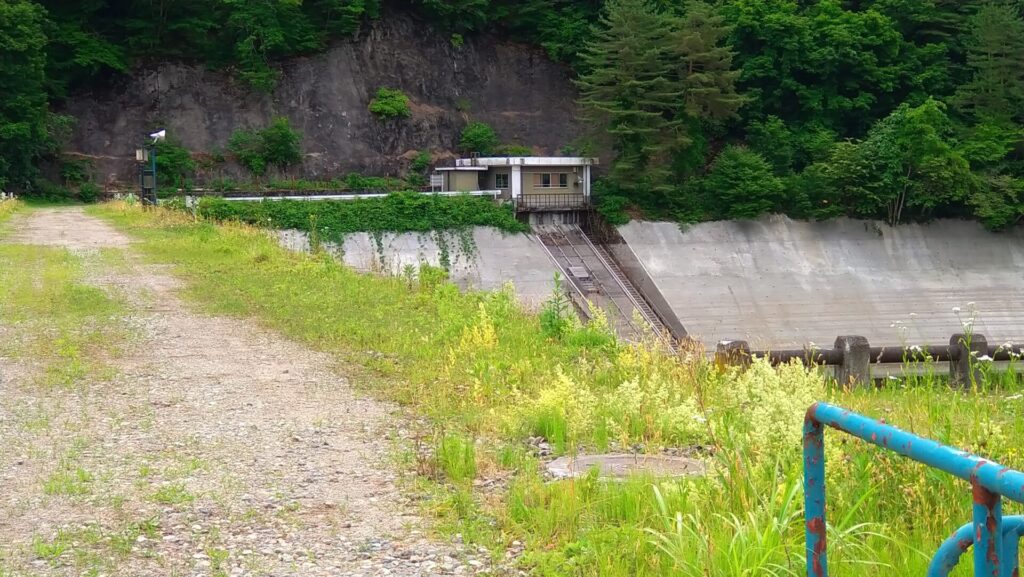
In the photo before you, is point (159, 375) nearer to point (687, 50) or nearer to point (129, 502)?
point (129, 502)

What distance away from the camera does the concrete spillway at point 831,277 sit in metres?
32.7

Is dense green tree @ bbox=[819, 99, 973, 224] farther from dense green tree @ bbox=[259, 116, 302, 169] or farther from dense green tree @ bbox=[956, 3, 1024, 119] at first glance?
dense green tree @ bbox=[259, 116, 302, 169]

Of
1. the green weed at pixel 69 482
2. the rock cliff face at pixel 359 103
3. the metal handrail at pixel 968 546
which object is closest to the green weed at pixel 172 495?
the green weed at pixel 69 482

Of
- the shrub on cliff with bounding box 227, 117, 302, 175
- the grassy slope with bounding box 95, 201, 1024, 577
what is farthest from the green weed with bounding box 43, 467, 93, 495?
the shrub on cliff with bounding box 227, 117, 302, 175

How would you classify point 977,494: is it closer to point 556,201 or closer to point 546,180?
point 556,201

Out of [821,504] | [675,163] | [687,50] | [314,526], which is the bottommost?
[314,526]

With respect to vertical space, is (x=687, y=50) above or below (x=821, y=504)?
above

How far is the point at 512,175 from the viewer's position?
40094mm

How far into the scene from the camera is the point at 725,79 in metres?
39.0

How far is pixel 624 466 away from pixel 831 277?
32572 mm

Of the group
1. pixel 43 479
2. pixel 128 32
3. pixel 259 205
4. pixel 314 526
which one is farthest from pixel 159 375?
pixel 128 32

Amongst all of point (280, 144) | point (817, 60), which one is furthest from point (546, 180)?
point (817, 60)

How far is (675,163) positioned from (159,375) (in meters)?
33.0

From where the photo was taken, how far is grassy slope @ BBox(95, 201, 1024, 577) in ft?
13.1
